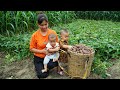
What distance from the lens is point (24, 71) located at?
462 cm

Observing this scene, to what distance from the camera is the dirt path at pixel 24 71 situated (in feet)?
14.1

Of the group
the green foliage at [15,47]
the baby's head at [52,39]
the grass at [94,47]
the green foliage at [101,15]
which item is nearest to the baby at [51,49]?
the baby's head at [52,39]

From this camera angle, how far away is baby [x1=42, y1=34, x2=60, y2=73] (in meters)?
4.12

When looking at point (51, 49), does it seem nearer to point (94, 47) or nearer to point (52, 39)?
point (52, 39)

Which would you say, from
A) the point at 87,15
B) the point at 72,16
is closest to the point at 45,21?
the point at 72,16

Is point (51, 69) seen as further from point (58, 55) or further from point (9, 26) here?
point (9, 26)

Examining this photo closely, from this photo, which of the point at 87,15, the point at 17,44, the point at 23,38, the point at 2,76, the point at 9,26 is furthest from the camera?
the point at 87,15

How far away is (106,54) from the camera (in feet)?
16.0

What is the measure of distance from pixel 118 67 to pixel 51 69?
1211 mm

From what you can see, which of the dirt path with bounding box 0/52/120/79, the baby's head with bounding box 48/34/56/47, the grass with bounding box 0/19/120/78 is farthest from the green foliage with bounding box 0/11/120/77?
the baby's head with bounding box 48/34/56/47

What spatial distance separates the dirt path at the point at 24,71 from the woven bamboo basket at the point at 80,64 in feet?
0.55

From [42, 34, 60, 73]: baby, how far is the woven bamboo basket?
0.88ft

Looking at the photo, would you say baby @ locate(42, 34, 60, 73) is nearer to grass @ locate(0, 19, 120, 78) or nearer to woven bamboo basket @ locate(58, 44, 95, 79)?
woven bamboo basket @ locate(58, 44, 95, 79)

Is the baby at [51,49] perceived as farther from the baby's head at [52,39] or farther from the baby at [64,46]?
the baby at [64,46]
